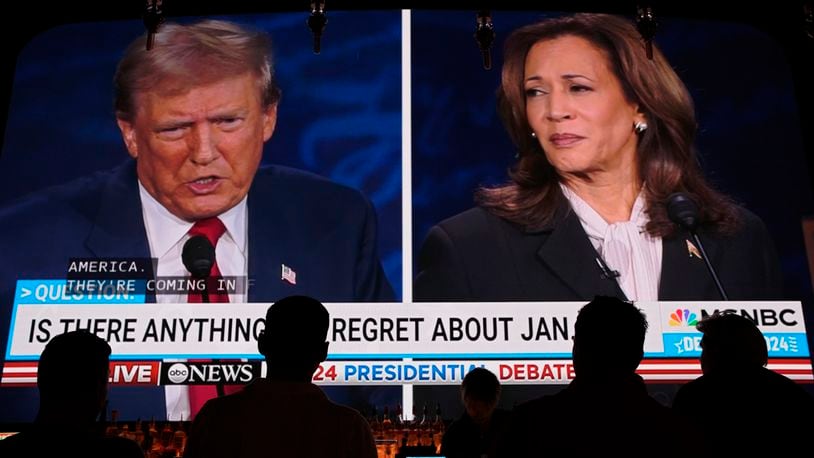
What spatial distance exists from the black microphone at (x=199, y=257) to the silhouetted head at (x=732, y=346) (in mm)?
2935

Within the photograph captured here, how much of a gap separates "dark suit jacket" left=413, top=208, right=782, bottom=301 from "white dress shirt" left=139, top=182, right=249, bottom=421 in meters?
1.02

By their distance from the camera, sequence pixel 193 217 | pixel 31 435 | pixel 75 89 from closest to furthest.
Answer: pixel 31 435, pixel 193 217, pixel 75 89

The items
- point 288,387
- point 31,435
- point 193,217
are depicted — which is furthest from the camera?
point 193,217

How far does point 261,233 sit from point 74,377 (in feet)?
9.40

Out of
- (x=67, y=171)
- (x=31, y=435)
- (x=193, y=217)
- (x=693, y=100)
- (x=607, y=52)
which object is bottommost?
(x=31, y=435)

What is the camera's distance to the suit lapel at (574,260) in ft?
13.8

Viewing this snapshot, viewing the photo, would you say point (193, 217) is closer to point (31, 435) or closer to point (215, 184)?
point (215, 184)

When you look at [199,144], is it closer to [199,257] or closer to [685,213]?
[199,257]

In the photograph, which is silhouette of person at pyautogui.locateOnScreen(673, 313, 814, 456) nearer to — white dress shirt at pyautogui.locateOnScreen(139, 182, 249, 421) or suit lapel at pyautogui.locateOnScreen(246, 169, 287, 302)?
suit lapel at pyautogui.locateOnScreen(246, 169, 287, 302)

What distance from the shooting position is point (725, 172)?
4469 mm

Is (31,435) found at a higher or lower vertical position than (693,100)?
lower

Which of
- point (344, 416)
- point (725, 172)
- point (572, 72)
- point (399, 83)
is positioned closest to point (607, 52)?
point (572, 72)

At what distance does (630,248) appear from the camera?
14.1 feet

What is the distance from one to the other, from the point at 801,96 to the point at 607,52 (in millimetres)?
1356
